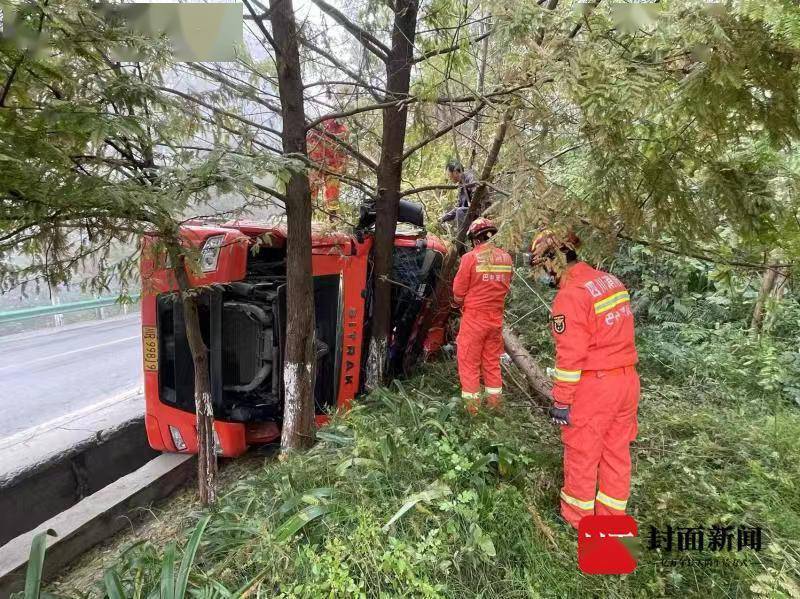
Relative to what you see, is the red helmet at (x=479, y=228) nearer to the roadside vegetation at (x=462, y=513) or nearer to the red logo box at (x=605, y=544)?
the roadside vegetation at (x=462, y=513)

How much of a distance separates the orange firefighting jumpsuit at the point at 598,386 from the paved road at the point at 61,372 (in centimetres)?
606

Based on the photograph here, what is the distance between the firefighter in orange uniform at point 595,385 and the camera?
250 centimetres

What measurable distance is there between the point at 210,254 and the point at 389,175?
5.11ft

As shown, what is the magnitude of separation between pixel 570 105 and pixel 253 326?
2706 mm

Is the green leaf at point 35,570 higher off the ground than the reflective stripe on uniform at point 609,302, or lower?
lower

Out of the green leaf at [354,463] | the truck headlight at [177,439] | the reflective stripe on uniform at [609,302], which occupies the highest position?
the reflective stripe on uniform at [609,302]

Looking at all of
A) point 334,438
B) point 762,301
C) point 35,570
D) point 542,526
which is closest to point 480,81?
point 334,438

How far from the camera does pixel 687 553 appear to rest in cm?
237

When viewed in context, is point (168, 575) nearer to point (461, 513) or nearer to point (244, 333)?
point (461, 513)

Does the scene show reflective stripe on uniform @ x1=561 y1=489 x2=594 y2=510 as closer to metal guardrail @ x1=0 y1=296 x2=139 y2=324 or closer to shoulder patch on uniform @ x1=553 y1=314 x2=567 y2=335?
shoulder patch on uniform @ x1=553 y1=314 x2=567 y2=335

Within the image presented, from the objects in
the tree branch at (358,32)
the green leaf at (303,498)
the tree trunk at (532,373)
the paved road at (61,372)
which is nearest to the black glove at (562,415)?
the green leaf at (303,498)

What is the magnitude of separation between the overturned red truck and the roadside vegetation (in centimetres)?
46

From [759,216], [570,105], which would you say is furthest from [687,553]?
[570,105]

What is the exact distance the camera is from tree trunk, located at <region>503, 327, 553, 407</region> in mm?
4133
